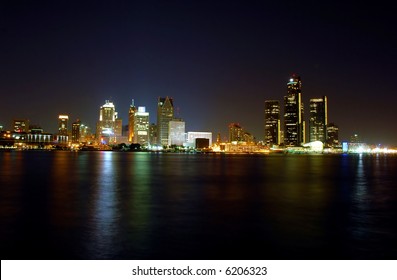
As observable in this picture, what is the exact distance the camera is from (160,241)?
16297 millimetres

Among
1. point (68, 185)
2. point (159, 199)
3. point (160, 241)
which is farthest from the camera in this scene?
point (68, 185)

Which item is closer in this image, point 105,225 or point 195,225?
point 105,225

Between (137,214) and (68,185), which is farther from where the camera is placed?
(68,185)

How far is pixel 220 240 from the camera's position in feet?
54.0
